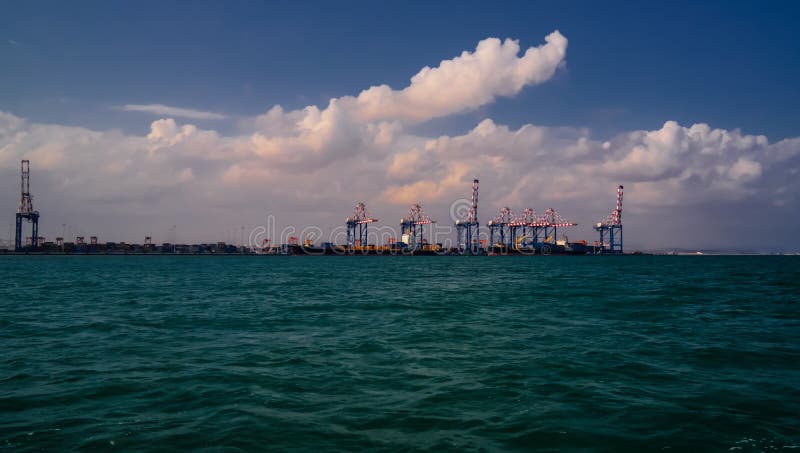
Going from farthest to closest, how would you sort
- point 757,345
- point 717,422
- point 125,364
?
point 757,345 → point 125,364 → point 717,422

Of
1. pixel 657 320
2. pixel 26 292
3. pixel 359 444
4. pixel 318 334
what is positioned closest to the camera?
pixel 359 444

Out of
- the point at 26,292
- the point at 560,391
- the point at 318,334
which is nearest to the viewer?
the point at 560,391

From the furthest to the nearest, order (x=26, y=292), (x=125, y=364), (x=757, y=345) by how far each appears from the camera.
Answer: (x=26, y=292), (x=757, y=345), (x=125, y=364)

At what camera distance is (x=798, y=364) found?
12297mm

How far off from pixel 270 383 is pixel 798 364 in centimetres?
1403

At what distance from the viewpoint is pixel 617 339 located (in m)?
15.5

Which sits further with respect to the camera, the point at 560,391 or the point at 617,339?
the point at 617,339

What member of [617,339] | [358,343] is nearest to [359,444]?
[358,343]

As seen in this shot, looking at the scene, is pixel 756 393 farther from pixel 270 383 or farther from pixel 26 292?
pixel 26 292

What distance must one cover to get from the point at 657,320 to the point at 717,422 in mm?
13209

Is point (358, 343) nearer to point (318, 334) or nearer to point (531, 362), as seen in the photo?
point (318, 334)

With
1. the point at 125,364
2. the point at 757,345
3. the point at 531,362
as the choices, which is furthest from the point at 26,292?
Answer: the point at 757,345

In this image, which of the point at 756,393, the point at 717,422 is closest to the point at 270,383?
the point at 717,422

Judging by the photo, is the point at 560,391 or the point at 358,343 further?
the point at 358,343
